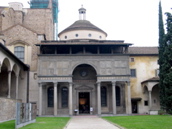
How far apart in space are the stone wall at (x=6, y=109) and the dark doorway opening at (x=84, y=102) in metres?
11.6

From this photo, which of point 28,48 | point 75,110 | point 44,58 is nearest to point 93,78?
point 75,110

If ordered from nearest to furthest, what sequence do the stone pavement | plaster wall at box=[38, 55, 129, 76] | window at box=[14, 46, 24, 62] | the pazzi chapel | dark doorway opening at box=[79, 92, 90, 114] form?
the stone pavement < the pazzi chapel < plaster wall at box=[38, 55, 129, 76] < dark doorway opening at box=[79, 92, 90, 114] < window at box=[14, 46, 24, 62]

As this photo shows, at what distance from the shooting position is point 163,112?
3133 cm

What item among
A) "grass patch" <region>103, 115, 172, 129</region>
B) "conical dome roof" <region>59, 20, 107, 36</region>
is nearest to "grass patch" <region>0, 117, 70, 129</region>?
"grass patch" <region>103, 115, 172, 129</region>

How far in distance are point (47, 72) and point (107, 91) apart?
891 cm

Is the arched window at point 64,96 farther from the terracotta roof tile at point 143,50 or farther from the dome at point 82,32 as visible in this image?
the terracotta roof tile at point 143,50

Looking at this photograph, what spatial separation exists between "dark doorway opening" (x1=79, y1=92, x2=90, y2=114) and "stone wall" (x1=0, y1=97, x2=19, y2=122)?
38.1 feet

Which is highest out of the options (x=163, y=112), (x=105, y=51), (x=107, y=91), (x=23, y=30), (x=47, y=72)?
(x=23, y=30)

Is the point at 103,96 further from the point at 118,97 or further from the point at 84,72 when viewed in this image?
the point at 84,72

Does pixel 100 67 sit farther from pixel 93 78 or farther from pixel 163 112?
pixel 163 112

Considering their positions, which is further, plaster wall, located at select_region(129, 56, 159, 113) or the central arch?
plaster wall, located at select_region(129, 56, 159, 113)

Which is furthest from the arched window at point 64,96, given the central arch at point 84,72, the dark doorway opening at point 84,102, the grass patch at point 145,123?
the grass patch at point 145,123

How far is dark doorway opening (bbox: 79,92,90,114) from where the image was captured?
3712cm

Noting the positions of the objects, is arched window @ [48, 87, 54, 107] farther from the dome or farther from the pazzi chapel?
the dome
